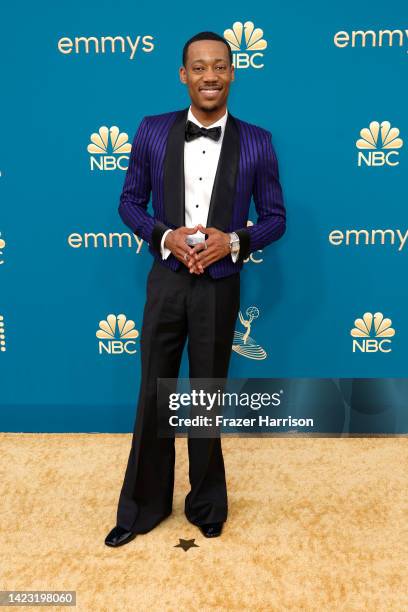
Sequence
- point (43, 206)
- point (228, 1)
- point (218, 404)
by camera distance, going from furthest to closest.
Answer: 1. point (43, 206)
2. point (228, 1)
3. point (218, 404)

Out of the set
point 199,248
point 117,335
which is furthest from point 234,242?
point 117,335

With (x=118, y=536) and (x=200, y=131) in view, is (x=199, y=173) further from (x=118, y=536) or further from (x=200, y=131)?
(x=118, y=536)

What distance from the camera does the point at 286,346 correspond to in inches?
143

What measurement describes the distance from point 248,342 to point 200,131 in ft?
4.74

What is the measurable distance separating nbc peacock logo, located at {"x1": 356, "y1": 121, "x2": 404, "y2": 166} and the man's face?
109 centimetres

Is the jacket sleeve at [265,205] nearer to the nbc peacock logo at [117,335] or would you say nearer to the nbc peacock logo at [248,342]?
the nbc peacock logo at [248,342]

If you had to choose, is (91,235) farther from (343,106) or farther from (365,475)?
(365,475)

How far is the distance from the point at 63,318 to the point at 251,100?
1.55 meters

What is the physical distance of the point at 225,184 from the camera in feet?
8.26

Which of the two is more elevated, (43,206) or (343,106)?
(343,106)

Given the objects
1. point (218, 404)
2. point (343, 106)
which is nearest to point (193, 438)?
point (218, 404)

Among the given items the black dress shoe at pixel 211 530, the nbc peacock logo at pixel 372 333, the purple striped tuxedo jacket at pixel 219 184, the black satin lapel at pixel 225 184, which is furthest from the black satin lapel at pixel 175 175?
the nbc peacock logo at pixel 372 333

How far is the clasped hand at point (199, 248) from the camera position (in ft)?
8.05

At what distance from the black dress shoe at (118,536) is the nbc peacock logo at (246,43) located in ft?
7.37
